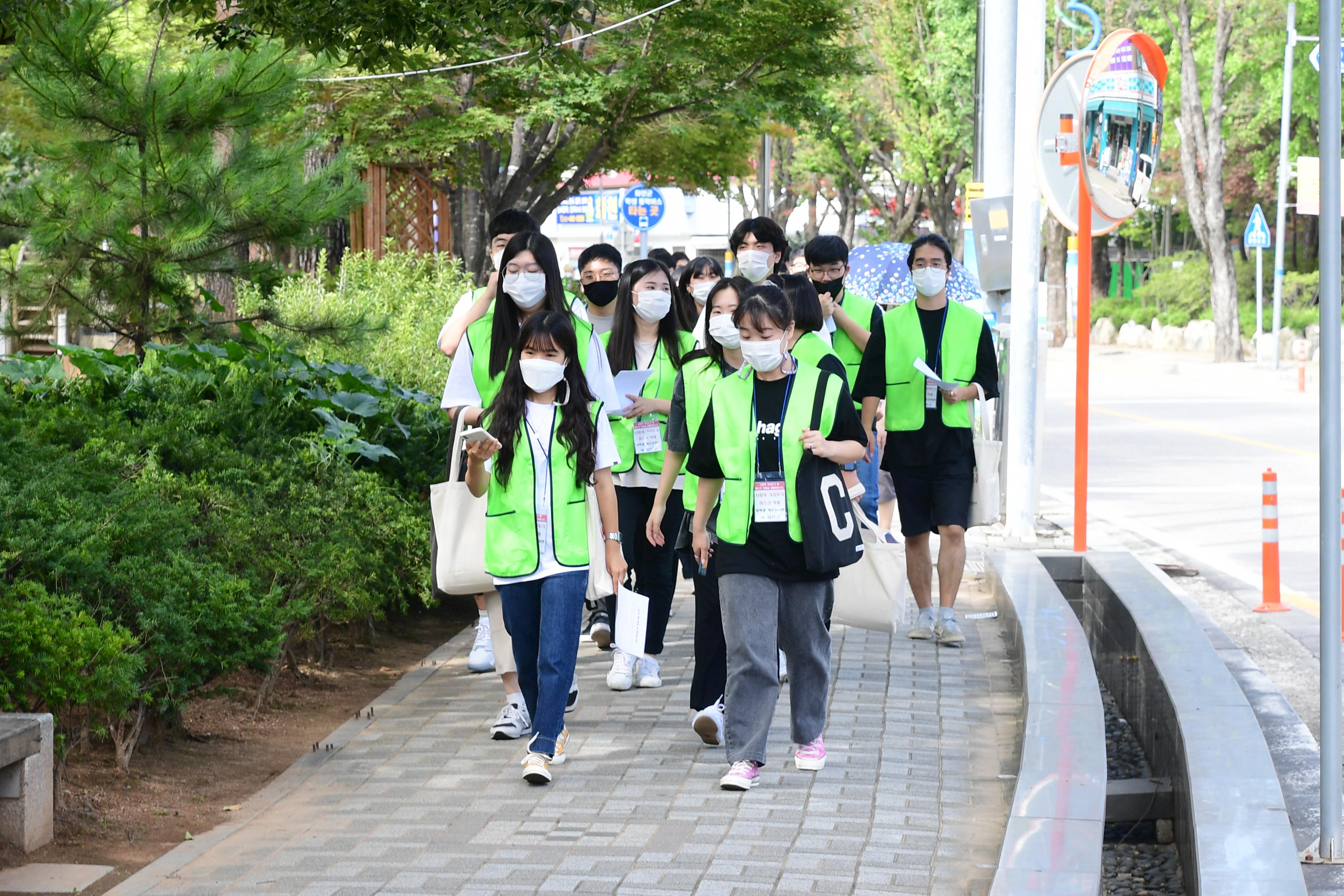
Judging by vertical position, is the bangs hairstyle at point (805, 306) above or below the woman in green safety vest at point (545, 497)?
above

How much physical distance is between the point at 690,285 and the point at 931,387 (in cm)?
124

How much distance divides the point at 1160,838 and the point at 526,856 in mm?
2280

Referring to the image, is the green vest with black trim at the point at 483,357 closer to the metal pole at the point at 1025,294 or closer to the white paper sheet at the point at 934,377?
the white paper sheet at the point at 934,377

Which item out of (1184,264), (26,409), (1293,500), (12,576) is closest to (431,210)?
(1293,500)

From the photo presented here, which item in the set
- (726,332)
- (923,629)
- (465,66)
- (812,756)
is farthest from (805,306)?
(465,66)

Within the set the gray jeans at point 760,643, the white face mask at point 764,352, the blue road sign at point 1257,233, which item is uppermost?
the blue road sign at point 1257,233

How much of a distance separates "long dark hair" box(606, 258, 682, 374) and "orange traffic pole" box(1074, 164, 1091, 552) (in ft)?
12.3

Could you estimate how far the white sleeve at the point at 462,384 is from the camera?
6.00 m

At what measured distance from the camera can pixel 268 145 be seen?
944 cm

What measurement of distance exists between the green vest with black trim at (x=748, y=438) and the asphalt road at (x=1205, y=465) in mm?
4696

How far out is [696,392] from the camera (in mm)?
5453

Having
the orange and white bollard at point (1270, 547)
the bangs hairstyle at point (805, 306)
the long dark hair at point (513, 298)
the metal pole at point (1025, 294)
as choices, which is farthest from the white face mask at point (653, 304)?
the metal pole at point (1025, 294)

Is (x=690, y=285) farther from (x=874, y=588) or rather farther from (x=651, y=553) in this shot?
(x=874, y=588)

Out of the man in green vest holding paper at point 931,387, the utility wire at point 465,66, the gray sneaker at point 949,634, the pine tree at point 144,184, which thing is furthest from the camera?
the utility wire at point 465,66
